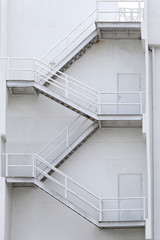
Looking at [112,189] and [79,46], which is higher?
[79,46]

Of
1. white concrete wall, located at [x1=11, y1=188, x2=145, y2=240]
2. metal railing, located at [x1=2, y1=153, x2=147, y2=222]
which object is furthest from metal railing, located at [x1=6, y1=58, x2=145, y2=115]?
white concrete wall, located at [x1=11, y1=188, x2=145, y2=240]

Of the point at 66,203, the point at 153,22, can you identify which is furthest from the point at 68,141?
the point at 153,22

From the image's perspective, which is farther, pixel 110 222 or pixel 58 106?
pixel 58 106

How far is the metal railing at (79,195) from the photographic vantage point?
2808cm

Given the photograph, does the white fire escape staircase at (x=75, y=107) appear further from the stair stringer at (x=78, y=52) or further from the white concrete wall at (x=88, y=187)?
the white concrete wall at (x=88, y=187)

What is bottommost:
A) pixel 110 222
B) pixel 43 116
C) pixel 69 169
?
pixel 110 222

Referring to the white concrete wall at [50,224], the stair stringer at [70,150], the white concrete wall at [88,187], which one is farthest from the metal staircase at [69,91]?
the white concrete wall at [50,224]

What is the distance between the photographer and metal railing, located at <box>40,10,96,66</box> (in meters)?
29.7

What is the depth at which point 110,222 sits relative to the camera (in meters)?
27.6

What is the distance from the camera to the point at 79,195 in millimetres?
28812

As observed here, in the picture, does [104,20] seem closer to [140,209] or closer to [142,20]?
[142,20]

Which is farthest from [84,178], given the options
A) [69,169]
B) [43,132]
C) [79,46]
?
[79,46]

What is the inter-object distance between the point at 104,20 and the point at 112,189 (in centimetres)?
701

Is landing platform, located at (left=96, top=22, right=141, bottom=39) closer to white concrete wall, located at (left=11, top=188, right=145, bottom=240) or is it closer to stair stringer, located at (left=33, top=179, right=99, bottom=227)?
stair stringer, located at (left=33, top=179, right=99, bottom=227)
